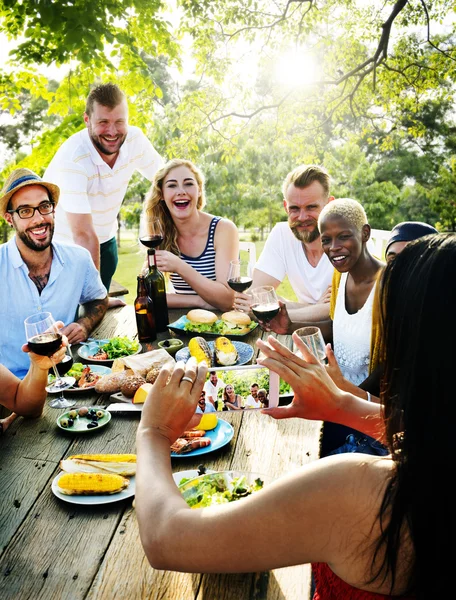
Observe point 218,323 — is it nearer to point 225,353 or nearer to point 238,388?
Answer: point 225,353

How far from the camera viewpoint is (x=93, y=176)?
460 cm

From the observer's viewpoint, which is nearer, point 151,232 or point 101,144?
point 151,232

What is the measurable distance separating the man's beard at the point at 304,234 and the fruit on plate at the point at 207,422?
2.13 meters

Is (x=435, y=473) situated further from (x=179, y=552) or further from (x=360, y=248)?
(x=360, y=248)

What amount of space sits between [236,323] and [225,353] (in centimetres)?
48

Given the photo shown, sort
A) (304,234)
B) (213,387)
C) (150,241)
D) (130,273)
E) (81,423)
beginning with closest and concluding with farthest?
(213,387) → (81,423) → (150,241) → (304,234) → (130,273)

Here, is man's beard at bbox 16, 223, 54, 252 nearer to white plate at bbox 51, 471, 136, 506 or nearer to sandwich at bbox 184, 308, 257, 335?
sandwich at bbox 184, 308, 257, 335

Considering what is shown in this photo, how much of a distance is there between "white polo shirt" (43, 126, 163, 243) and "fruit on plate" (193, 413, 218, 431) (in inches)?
109

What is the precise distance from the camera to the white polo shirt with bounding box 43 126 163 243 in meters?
4.32

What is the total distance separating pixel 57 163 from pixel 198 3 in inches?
229

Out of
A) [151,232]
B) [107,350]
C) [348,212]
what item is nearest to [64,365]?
[107,350]

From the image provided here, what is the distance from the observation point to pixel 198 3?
8.75m

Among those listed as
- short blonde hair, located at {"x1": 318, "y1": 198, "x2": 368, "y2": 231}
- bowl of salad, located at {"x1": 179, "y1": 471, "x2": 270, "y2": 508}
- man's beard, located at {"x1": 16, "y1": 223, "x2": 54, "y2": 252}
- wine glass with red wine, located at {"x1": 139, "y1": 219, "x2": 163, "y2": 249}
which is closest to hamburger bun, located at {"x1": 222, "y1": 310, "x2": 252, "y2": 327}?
wine glass with red wine, located at {"x1": 139, "y1": 219, "x2": 163, "y2": 249}

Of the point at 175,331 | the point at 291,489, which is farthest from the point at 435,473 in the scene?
the point at 175,331
